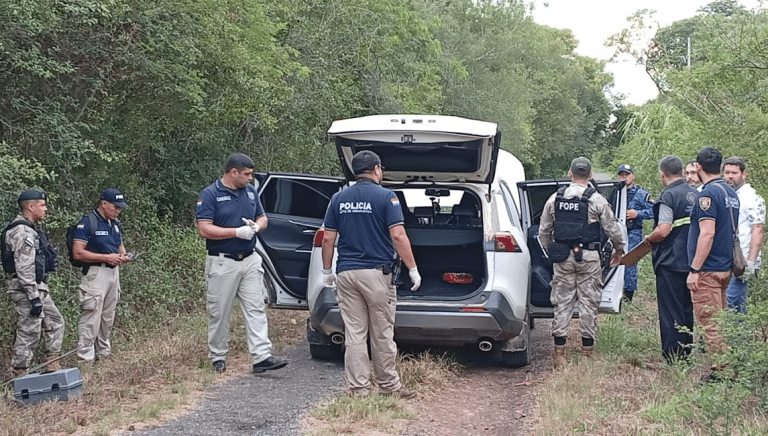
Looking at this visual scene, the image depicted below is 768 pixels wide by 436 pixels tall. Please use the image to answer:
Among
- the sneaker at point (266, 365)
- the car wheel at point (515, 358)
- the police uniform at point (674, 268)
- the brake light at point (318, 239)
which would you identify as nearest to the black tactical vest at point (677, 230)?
the police uniform at point (674, 268)

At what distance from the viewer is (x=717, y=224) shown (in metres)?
6.33

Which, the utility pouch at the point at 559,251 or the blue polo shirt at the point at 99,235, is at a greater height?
the blue polo shirt at the point at 99,235

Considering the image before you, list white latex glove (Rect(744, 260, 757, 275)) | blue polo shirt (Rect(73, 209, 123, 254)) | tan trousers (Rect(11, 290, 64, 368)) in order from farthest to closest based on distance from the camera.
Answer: blue polo shirt (Rect(73, 209, 123, 254)), tan trousers (Rect(11, 290, 64, 368)), white latex glove (Rect(744, 260, 757, 275))

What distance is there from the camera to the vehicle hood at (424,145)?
6922 millimetres

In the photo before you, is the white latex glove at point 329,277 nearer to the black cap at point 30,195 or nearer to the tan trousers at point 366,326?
the tan trousers at point 366,326

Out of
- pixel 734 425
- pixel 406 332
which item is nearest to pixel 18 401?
pixel 406 332

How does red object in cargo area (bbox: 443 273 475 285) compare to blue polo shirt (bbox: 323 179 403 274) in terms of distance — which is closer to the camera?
blue polo shirt (bbox: 323 179 403 274)

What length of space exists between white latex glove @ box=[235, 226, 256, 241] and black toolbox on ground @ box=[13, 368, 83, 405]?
5.50ft

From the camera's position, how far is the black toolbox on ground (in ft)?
19.5

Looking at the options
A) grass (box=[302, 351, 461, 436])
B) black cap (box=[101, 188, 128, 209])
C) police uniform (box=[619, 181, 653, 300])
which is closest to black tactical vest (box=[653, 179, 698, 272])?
grass (box=[302, 351, 461, 436])

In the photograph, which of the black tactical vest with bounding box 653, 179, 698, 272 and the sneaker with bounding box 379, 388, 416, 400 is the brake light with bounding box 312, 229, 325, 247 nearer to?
the sneaker with bounding box 379, 388, 416, 400

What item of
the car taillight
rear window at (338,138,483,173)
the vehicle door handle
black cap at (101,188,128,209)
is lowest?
the car taillight

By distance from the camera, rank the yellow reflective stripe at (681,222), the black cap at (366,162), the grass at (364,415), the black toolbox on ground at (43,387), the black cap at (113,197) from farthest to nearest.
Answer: the black cap at (113,197)
the yellow reflective stripe at (681,222)
the black cap at (366,162)
the black toolbox on ground at (43,387)
the grass at (364,415)

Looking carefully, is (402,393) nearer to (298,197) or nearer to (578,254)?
(578,254)
